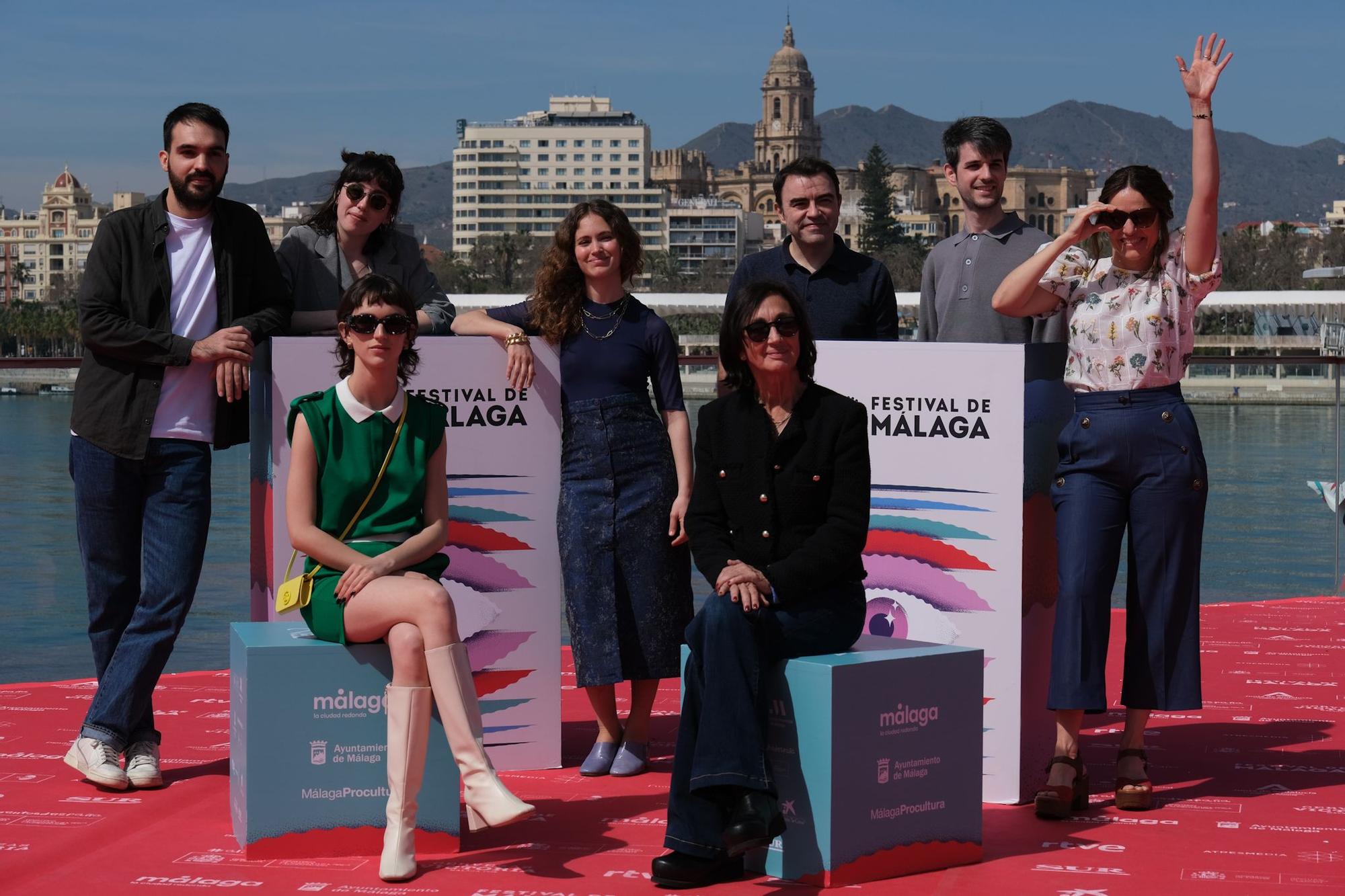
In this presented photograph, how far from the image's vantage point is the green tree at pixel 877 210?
319 feet

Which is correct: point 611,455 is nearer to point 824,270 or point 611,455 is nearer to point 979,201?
point 824,270

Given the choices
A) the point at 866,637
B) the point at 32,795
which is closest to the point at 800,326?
the point at 866,637

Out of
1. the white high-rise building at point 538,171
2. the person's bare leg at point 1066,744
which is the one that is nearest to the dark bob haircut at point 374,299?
the person's bare leg at point 1066,744

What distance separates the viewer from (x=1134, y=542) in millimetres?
3562

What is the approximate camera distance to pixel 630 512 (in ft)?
12.8

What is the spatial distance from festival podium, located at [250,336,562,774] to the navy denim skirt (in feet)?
0.27

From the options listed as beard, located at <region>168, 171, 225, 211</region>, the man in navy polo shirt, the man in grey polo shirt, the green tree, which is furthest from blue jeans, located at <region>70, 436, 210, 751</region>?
the green tree

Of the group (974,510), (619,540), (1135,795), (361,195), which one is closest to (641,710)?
(619,540)

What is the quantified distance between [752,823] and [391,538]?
94cm

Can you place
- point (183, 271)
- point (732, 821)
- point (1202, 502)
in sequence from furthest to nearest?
point (183, 271), point (1202, 502), point (732, 821)

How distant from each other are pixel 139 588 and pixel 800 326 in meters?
1.75

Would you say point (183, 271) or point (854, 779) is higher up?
point (183, 271)

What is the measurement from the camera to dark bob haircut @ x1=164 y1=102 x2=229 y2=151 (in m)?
3.69

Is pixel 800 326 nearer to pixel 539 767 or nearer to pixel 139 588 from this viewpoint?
pixel 539 767
